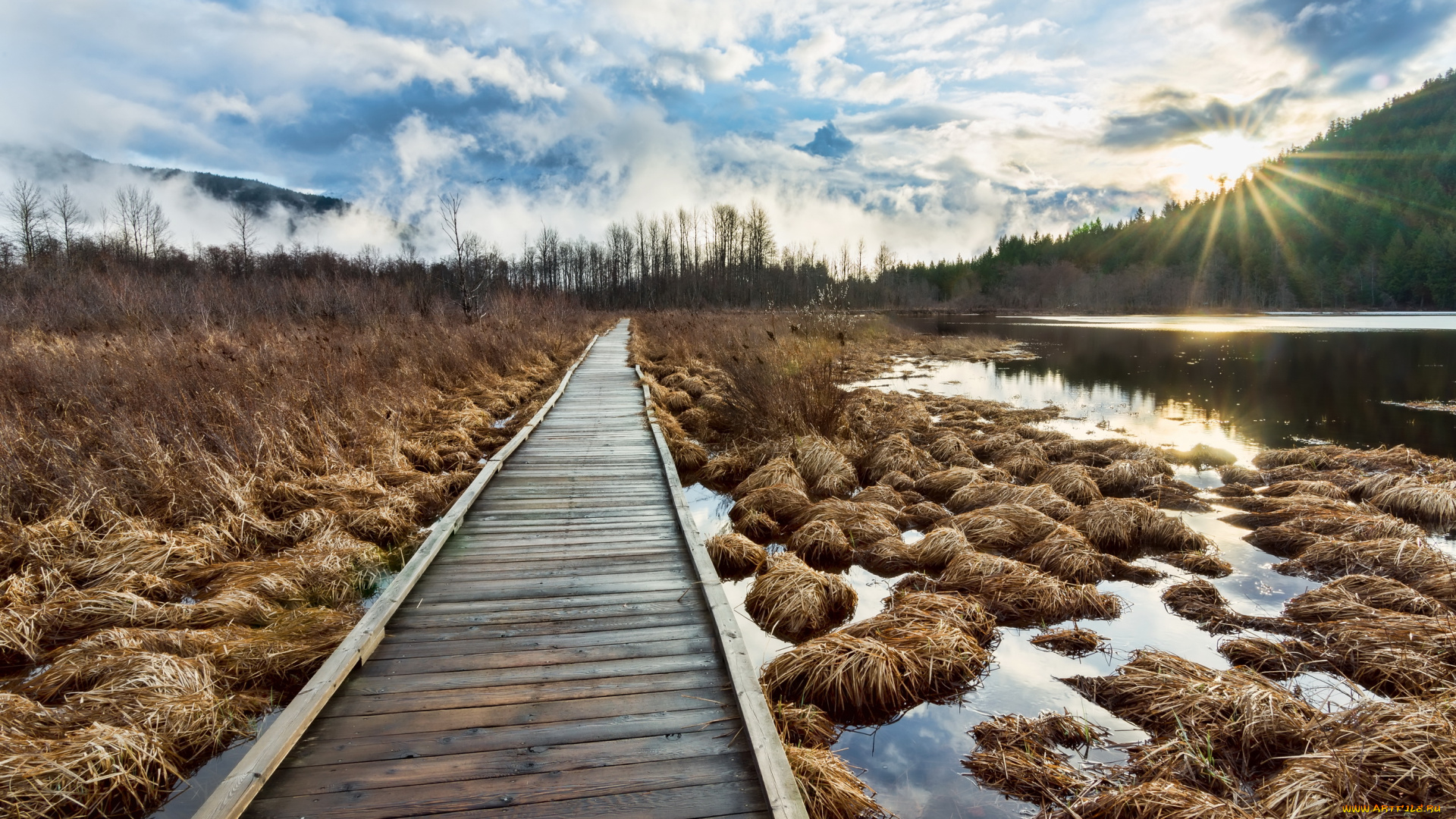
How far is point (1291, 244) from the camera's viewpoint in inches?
3593

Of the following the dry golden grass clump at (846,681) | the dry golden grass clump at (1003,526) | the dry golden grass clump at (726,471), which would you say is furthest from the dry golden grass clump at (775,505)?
the dry golden grass clump at (846,681)

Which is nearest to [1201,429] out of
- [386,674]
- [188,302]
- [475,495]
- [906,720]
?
[906,720]

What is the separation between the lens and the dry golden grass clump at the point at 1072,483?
8.09 metres

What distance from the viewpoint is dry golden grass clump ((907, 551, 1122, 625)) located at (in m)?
5.14

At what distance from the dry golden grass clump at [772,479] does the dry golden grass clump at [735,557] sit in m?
1.80

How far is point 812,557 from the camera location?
6383 mm

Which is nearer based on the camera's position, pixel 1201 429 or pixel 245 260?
pixel 1201 429

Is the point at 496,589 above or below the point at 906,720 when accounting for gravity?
above

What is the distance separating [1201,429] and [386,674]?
14806 millimetres

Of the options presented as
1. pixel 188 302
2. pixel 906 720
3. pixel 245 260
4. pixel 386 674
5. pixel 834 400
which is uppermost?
pixel 245 260

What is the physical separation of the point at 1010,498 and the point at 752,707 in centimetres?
565

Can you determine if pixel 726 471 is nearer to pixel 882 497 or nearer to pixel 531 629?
pixel 882 497

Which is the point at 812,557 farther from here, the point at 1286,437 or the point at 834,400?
the point at 1286,437

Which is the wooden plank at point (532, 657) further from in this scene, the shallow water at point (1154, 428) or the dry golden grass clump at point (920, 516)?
the dry golden grass clump at point (920, 516)
